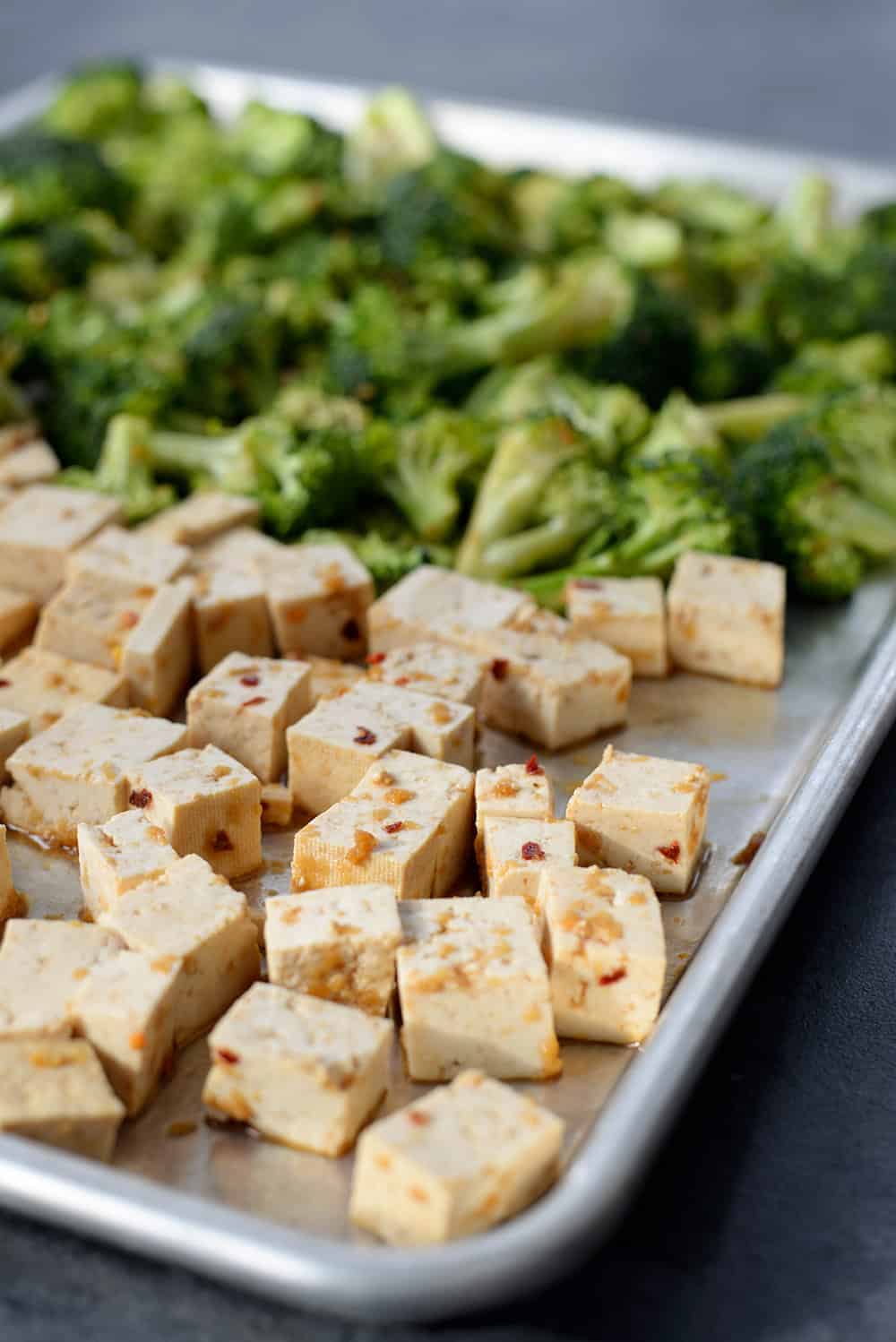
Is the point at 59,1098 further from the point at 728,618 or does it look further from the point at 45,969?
the point at 728,618

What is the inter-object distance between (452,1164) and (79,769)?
167 cm

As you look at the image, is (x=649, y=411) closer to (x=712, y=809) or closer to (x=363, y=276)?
(x=363, y=276)

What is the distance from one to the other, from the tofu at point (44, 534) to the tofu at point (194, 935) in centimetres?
172

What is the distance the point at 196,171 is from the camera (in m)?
7.91

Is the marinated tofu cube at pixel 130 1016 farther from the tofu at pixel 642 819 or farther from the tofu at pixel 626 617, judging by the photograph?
the tofu at pixel 626 617

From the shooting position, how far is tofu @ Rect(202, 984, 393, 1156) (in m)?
3.29

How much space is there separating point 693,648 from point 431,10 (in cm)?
871

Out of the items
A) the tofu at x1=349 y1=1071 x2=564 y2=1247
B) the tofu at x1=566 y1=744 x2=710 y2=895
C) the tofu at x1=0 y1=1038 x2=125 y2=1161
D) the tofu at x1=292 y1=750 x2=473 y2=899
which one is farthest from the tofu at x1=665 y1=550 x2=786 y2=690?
the tofu at x1=0 y1=1038 x2=125 y2=1161

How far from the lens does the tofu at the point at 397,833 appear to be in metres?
3.86

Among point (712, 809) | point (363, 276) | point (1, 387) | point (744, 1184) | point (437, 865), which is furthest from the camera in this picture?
point (363, 276)

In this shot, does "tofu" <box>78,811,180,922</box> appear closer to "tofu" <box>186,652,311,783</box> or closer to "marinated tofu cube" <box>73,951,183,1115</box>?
"marinated tofu cube" <box>73,951,183,1115</box>

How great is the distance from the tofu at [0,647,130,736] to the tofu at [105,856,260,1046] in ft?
3.31

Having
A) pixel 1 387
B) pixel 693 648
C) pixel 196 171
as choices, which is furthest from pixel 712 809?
pixel 196 171

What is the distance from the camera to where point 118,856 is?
3.82 meters
